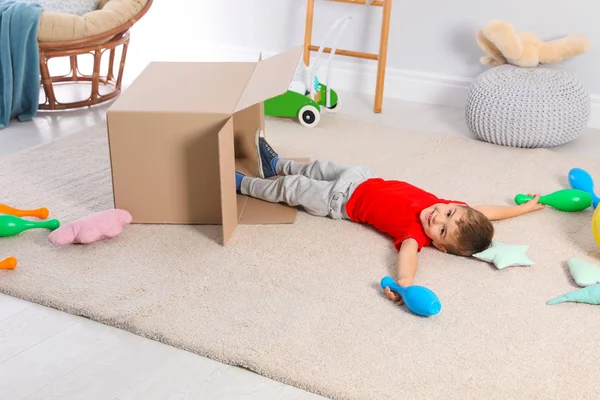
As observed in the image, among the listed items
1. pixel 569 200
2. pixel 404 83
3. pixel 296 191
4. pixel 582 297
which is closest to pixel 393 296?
pixel 582 297

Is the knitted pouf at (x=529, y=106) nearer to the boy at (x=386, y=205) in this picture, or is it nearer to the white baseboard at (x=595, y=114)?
the white baseboard at (x=595, y=114)

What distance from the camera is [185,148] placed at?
2.03m

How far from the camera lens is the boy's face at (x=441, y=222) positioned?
192 centimetres

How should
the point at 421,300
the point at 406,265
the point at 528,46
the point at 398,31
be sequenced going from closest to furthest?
1. the point at 421,300
2. the point at 406,265
3. the point at 528,46
4. the point at 398,31

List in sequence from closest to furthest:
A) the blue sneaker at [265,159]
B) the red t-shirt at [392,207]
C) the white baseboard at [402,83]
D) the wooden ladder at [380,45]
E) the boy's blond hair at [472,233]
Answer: the boy's blond hair at [472,233]
the red t-shirt at [392,207]
the blue sneaker at [265,159]
the wooden ladder at [380,45]
the white baseboard at [402,83]

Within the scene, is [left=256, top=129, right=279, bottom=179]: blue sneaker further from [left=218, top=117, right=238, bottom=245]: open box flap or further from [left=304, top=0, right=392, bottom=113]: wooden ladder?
[left=304, top=0, right=392, bottom=113]: wooden ladder

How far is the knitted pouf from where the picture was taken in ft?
8.81

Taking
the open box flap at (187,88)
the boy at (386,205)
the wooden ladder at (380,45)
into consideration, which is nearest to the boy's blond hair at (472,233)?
the boy at (386,205)

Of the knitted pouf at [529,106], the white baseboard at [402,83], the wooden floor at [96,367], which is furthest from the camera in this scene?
the white baseboard at [402,83]

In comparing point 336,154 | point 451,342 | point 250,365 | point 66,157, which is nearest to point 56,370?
point 250,365

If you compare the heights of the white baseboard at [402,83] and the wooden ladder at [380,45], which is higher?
the wooden ladder at [380,45]

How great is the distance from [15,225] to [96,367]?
650mm

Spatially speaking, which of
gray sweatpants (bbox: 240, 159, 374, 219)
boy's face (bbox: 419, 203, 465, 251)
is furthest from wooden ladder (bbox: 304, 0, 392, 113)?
boy's face (bbox: 419, 203, 465, 251)

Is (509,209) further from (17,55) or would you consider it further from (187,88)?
(17,55)
